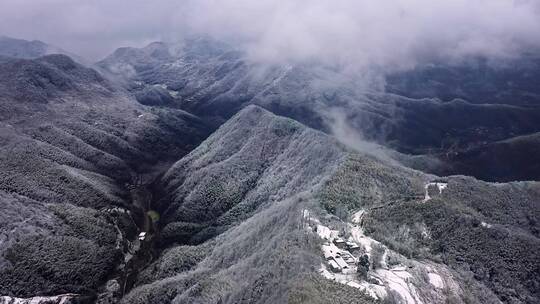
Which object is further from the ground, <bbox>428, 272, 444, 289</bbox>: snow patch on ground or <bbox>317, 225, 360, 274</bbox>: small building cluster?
<bbox>317, 225, 360, 274</bbox>: small building cluster

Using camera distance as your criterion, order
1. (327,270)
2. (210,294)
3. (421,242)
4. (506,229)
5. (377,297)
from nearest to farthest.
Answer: (377,297) < (327,270) < (210,294) < (421,242) < (506,229)

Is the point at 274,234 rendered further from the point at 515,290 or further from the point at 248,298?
the point at 515,290

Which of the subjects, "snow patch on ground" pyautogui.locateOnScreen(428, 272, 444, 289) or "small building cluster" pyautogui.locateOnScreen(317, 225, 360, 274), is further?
"snow patch on ground" pyautogui.locateOnScreen(428, 272, 444, 289)

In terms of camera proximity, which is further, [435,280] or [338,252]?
[435,280]

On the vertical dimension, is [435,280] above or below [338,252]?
below

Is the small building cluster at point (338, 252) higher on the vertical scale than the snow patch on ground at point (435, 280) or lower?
higher

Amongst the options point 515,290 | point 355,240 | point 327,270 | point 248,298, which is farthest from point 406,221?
point 248,298

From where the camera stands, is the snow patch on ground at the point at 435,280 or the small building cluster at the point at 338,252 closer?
the small building cluster at the point at 338,252

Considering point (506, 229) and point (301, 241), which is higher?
point (301, 241)
